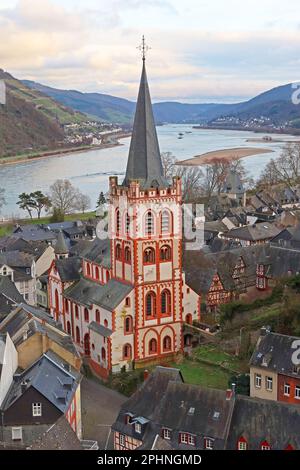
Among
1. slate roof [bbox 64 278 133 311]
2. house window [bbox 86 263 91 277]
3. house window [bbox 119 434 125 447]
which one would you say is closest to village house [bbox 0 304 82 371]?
slate roof [bbox 64 278 133 311]

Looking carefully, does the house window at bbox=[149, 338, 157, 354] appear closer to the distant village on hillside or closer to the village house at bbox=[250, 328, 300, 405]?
the distant village on hillside

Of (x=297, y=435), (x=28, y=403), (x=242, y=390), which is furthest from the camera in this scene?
(x=242, y=390)

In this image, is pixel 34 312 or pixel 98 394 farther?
pixel 34 312

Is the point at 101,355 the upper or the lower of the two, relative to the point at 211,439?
lower

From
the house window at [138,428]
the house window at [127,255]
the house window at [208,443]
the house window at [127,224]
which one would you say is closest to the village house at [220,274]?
the house window at [127,255]

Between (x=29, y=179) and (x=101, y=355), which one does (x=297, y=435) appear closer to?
(x=101, y=355)

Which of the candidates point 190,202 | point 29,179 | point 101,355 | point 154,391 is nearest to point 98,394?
point 101,355
